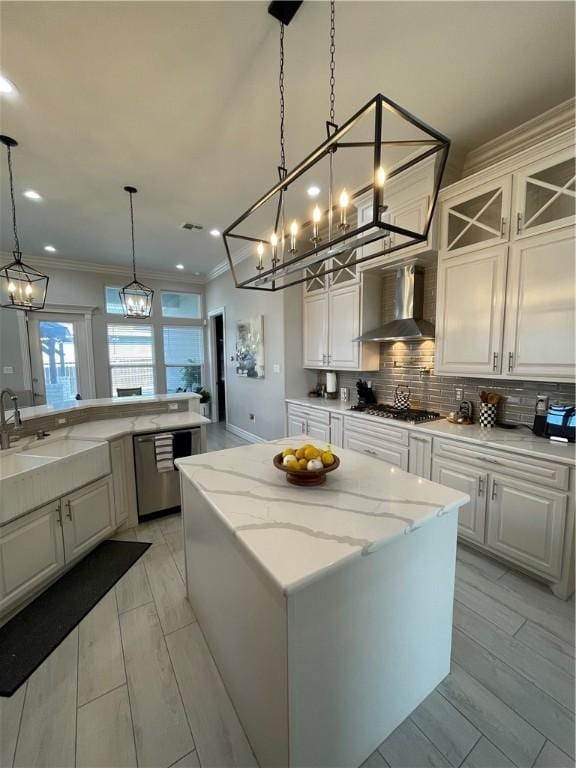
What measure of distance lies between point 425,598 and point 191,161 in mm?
3511

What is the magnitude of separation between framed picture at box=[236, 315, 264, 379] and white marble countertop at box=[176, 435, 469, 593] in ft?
10.6

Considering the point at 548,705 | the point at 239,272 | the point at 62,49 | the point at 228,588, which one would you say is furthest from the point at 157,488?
the point at 239,272

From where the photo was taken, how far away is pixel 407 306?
3156 mm

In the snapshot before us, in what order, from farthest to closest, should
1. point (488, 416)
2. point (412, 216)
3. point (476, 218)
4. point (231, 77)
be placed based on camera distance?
point (412, 216) < point (488, 416) < point (476, 218) < point (231, 77)

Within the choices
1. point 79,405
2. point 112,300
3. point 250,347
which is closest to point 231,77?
point 79,405

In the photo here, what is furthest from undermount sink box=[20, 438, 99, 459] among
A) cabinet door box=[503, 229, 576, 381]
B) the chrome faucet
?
cabinet door box=[503, 229, 576, 381]

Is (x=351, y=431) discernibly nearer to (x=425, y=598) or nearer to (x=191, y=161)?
(x=425, y=598)

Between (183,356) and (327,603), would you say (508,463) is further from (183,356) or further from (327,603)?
(183,356)

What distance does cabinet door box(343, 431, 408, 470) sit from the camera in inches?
110

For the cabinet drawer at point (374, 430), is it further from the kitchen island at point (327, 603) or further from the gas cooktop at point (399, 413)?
the kitchen island at point (327, 603)

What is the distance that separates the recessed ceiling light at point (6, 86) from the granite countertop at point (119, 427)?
2.35 metres

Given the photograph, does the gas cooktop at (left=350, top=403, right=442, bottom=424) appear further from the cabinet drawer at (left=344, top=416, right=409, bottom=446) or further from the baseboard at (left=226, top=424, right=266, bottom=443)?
the baseboard at (left=226, top=424, right=266, bottom=443)

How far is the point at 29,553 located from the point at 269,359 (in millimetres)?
3445

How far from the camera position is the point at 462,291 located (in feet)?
8.39
